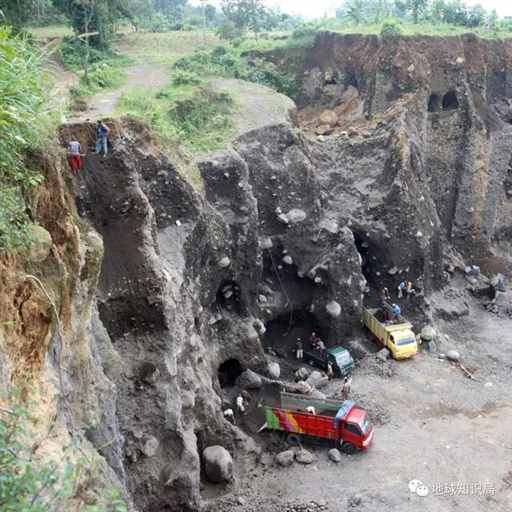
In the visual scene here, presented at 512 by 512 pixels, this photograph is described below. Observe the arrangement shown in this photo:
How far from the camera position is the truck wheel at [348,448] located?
19.9 m

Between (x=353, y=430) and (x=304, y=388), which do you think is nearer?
(x=353, y=430)

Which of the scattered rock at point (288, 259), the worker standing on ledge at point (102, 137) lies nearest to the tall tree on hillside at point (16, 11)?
the worker standing on ledge at point (102, 137)

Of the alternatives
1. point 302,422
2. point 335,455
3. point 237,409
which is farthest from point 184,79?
point 335,455

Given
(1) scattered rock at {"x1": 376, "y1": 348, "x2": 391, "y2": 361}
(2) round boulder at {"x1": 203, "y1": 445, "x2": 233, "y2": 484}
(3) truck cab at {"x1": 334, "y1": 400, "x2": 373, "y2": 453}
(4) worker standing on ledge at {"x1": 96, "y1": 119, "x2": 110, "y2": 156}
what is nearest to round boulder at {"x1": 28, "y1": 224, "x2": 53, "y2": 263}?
(4) worker standing on ledge at {"x1": 96, "y1": 119, "x2": 110, "y2": 156}

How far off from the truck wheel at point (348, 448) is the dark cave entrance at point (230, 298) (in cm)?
683

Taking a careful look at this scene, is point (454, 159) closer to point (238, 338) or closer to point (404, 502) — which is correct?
point (238, 338)

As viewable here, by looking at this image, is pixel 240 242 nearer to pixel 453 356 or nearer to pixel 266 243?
pixel 266 243

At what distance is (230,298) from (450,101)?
20.9 m

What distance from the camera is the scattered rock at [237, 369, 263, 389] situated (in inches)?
893

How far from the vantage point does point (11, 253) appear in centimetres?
820

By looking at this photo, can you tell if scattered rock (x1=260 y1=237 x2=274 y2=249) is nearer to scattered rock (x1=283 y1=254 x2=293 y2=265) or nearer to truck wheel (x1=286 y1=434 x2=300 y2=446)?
scattered rock (x1=283 y1=254 x2=293 y2=265)

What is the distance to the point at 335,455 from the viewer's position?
64.3 ft

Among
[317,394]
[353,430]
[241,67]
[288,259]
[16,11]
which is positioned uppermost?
[16,11]

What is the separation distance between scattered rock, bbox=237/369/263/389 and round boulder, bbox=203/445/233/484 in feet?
13.8
